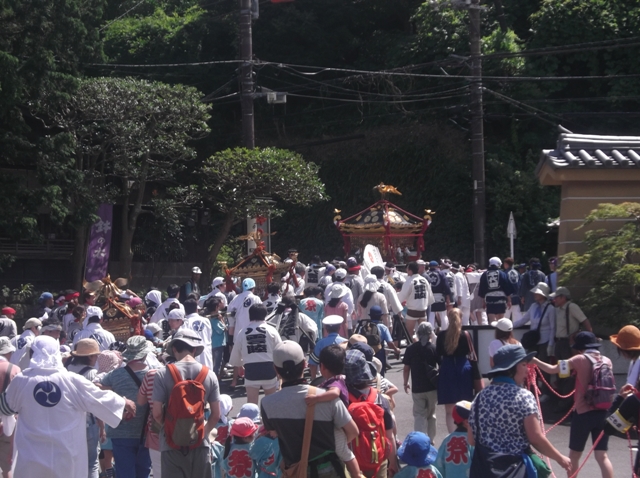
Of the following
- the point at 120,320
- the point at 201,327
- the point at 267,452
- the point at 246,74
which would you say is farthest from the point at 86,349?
the point at 246,74

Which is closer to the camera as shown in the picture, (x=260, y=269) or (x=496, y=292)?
(x=496, y=292)

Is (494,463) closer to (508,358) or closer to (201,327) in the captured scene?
(508,358)

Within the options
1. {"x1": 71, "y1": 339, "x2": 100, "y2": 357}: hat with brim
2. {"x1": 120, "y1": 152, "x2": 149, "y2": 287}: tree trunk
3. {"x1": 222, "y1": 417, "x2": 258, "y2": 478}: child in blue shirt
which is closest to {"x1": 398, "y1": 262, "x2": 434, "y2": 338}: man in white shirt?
{"x1": 71, "y1": 339, "x2": 100, "y2": 357}: hat with brim

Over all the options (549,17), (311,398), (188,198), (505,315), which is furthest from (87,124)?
(311,398)

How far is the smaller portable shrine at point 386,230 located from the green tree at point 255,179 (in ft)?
5.67

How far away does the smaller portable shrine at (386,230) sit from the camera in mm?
21922

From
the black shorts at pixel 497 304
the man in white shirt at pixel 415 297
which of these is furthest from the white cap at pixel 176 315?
the black shorts at pixel 497 304

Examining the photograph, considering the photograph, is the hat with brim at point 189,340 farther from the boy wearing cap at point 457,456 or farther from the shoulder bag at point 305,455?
the boy wearing cap at point 457,456

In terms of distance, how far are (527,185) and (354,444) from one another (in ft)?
73.0

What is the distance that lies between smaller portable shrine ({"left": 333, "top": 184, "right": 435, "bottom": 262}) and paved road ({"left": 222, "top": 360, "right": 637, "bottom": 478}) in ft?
27.0

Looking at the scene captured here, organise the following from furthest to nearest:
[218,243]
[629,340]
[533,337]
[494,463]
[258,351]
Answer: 1. [218,243]
2. [533,337]
3. [258,351]
4. [629,340]
5. [494,463]

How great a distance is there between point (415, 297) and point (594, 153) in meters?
4.14

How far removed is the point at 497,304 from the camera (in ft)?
51.0

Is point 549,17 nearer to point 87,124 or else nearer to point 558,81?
point 558,81
